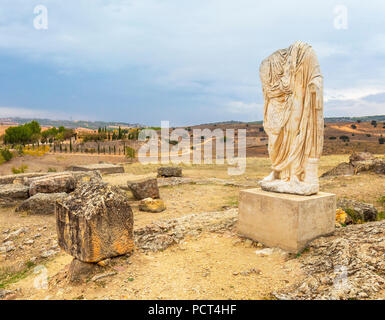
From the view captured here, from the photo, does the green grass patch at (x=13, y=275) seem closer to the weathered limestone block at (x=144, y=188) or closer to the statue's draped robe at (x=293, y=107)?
the weathered limestone block at (x=144, y=188)

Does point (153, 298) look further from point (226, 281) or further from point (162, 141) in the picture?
point (162, 141)

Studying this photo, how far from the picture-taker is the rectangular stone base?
4.93m

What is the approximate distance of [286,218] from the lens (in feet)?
16.5

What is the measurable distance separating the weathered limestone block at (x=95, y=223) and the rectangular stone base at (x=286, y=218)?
2.31 m

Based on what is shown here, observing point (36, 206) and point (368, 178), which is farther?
point (368, 178)

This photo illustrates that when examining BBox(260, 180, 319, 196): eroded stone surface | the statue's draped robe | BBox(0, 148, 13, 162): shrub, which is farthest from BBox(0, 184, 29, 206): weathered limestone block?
BBox(0, 148, 13, 162): shrub

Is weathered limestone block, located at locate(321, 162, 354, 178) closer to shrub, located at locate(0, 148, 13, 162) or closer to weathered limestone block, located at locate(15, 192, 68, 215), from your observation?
weathered limestone block, located at locate(15, 192, 68, 215)

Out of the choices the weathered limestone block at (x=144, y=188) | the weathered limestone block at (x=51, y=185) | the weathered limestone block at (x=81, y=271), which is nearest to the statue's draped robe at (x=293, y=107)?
the weathered limestone block at (x=81, y=271)

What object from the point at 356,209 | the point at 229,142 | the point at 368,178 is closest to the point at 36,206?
the point at 356,209

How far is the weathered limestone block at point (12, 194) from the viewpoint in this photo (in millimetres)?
9602

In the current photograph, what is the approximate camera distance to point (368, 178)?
474 inches

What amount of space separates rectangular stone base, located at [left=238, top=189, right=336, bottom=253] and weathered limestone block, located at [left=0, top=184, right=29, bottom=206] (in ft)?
26.2

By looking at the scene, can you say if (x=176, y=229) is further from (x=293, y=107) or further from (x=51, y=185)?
(x=51, y=185)
